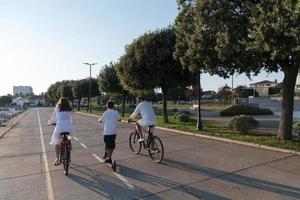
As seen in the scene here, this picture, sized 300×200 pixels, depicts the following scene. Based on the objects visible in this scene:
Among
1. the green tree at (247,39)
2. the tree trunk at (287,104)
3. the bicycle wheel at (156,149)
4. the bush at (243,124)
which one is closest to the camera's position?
the bicycle wheel at (156,149)

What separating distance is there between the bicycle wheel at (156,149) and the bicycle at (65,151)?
2528 mm

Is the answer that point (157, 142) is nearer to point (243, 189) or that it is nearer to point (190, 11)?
point (243, 189)

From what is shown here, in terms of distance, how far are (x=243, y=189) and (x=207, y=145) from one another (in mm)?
7404

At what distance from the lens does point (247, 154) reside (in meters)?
13.2

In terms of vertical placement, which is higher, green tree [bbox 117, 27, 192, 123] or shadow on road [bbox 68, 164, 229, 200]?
green tree [bbox 117, 27, 192, 123]

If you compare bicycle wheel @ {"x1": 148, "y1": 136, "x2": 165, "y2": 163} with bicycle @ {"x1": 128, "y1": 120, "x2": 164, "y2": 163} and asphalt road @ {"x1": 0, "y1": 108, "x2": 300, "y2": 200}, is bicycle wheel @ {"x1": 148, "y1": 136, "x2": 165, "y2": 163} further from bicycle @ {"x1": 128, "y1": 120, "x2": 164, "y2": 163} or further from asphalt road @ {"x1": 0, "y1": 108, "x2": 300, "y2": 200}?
asphalt road @ {"x1": 0, "y1": 108, "x2": 300, "y2": 200}

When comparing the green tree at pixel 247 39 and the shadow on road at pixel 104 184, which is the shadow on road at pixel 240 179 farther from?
the green tree at pixel 247 39

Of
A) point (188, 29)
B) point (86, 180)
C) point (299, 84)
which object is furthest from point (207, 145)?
point (299, 84)

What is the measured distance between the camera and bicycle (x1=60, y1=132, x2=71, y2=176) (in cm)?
1065

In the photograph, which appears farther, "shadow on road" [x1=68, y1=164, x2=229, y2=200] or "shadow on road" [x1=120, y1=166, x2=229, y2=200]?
"shadow on road" [x1=68, y1=164, x2=229, y2=200]

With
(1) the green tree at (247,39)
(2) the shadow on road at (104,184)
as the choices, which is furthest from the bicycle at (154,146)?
(1) the green tree at (247,39)

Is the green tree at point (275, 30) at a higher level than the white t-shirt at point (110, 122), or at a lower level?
higher

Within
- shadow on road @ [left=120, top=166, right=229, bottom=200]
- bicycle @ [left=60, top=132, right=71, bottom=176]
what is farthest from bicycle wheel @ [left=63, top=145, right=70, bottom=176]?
shadow on road @ [left=120, top=166, right=229, bottom=200]

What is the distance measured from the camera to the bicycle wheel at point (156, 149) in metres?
12.0
